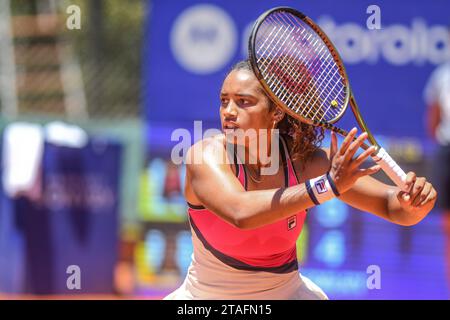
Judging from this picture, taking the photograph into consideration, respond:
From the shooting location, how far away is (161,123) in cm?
767

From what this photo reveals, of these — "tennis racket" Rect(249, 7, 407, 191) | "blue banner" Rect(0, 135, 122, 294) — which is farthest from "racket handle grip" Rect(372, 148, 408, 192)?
"blue banner" Rect(0, 135, 122, 294)

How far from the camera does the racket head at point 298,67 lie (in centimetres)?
334

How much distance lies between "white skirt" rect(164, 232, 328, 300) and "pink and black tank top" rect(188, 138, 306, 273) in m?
0.03

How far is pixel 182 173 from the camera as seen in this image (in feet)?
24.5

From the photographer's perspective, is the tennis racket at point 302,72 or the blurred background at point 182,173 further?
the blurred background at point 182,173

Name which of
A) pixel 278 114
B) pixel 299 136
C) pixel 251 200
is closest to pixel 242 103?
pixel 278 114

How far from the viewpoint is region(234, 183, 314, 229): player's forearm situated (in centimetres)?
308

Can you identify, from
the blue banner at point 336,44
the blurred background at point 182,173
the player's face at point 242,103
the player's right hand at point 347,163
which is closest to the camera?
the player's right hand at point 347,163

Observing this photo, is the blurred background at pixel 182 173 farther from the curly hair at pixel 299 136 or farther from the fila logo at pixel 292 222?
the fila logo at pixel 292 222

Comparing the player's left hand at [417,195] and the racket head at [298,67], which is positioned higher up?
the racket head at [298,67]

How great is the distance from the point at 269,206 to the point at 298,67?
2.51 feet

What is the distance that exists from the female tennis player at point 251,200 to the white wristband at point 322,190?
0.26 feet

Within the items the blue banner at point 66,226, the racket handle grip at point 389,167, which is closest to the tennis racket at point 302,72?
the racket handle grip at point 389,167

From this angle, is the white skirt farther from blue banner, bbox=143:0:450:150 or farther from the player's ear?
blue banner, bbox=143:0:450:150
